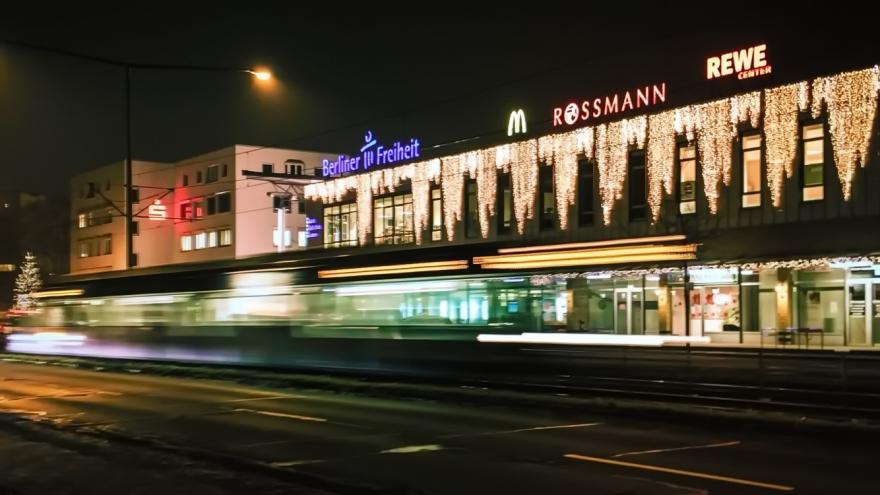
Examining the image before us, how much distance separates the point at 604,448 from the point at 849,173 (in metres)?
22.1

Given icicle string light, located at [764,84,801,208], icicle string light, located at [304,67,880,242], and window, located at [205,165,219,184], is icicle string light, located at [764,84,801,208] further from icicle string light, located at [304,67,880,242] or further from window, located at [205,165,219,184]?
window, located at [205,165,219,184]

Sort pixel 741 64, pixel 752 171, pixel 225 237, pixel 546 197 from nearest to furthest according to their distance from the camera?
pixel 741 64, pixel 752 171, pixel 546 197, pixel 225 237

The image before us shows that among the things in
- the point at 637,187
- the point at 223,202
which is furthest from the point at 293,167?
the point at 637,187

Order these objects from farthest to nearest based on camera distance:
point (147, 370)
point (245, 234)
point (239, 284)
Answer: point (245, 234) → point (147, 370) → point (239, 284)

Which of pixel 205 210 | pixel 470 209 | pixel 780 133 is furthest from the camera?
pixel 205 210

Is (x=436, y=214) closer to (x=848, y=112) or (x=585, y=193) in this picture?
(x=585, y=193)

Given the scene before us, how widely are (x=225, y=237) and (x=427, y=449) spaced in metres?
64.8

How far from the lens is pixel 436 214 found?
45.8 meters

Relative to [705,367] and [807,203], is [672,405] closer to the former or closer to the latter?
[705,367]

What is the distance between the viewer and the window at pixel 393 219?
47.5 m

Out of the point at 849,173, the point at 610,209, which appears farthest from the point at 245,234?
the point at 849,173

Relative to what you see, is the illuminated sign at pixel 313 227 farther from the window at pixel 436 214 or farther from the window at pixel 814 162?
the window at pixel 814 162

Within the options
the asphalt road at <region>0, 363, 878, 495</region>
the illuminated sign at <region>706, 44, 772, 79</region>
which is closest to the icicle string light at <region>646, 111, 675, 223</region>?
the illuminated sign at <region>706, 44, 772, 79</region>

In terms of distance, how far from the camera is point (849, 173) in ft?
97.9
